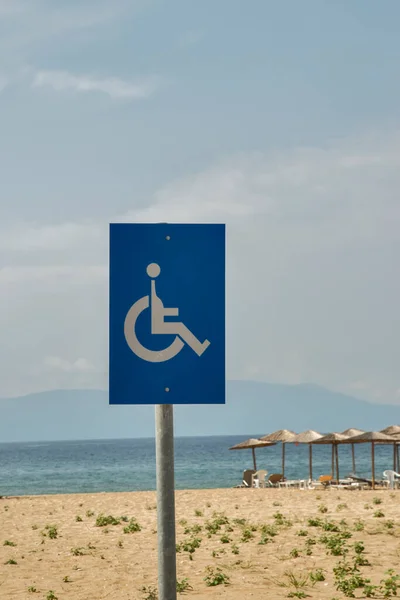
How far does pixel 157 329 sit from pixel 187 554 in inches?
325

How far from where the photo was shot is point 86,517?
1745cm

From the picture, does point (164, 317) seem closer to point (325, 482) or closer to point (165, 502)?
point (165, 502)

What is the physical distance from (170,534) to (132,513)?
14855mm

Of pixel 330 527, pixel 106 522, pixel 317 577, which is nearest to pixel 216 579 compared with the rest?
pixel 317 577

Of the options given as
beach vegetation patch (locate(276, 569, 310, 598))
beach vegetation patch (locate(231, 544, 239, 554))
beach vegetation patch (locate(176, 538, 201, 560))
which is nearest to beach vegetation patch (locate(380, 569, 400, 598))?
beach vegetation patch (locate(276, 569, 310, 598))

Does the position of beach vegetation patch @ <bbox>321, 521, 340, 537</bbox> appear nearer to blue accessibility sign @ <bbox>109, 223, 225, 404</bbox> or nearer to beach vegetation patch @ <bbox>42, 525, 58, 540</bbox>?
beach vegetation patch @ <bbox>42, 525, 58, 540</bbox>

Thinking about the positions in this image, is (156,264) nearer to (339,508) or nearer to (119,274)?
(119,274)

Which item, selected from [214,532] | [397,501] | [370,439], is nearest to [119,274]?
[214,532]

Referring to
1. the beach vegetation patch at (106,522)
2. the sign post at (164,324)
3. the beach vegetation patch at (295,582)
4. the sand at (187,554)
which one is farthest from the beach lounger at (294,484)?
the sign post at (164,324)

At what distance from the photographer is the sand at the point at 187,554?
897cm

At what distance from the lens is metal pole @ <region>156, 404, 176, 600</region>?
12.1 feet

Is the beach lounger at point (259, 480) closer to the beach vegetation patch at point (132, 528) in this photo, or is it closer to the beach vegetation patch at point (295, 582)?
the beach vegetation patch at point (132, 528)

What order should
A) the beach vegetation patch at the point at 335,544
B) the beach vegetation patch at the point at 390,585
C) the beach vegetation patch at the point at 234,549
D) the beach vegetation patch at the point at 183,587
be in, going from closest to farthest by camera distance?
the beach vegetation patch at the point at 390,585, the beach vegetation patch at the point at 183,587, the beach vegetation patch at the point at 335,544, the beach vegetation patch at the point at 234,549

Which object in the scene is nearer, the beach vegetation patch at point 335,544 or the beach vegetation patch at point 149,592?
the beach vegetation patch at point 149,592
